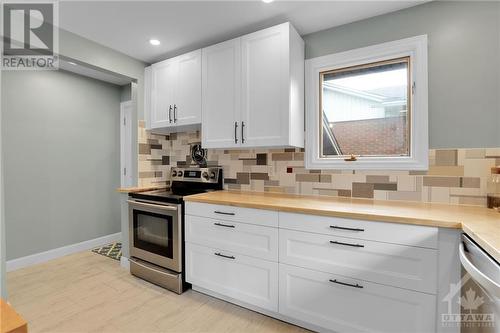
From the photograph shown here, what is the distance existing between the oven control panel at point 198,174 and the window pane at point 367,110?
1192 mm

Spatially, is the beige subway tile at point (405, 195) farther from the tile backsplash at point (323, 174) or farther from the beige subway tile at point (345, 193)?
the beige subway tile at point (345, 193)

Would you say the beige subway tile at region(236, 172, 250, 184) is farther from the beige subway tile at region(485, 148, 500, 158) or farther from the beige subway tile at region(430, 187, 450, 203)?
the beige subway tile at region(485, 148, 500, 158)

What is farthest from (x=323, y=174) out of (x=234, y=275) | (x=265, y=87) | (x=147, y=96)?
(x=147, y=96)

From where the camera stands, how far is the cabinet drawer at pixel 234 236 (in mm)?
1854

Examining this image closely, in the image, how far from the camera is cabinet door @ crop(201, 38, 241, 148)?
2.31 m

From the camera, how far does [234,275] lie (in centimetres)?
202

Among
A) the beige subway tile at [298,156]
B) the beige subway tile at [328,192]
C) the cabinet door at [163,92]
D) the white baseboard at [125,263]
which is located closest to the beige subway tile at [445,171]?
the beige subway tile at [328,192]

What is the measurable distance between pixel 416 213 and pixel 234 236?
49.9 inches

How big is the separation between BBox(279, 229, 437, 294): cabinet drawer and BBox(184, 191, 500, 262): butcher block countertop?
0.16m

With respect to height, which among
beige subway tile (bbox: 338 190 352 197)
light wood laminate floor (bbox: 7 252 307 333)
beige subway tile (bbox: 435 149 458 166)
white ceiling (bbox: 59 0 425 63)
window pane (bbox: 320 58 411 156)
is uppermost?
white ceiling (bbox: 59 0 425 63)

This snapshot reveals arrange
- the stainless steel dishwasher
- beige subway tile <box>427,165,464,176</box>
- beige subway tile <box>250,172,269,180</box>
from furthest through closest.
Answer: beige subway tile <box>250,172,269,180</box> < beige subway tile <box>427,165,464,176</box> < the stainless steel dishwasher

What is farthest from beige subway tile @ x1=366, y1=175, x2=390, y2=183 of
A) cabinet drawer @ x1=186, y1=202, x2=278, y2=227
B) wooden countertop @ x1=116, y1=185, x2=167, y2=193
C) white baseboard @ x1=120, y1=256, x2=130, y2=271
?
white baseboard @ x1=120, y1=256, x2=130, y2=271

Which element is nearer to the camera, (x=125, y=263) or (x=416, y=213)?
(x=416, y=213)

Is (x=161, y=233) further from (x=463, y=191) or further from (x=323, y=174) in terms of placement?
(x=463, y=191)
